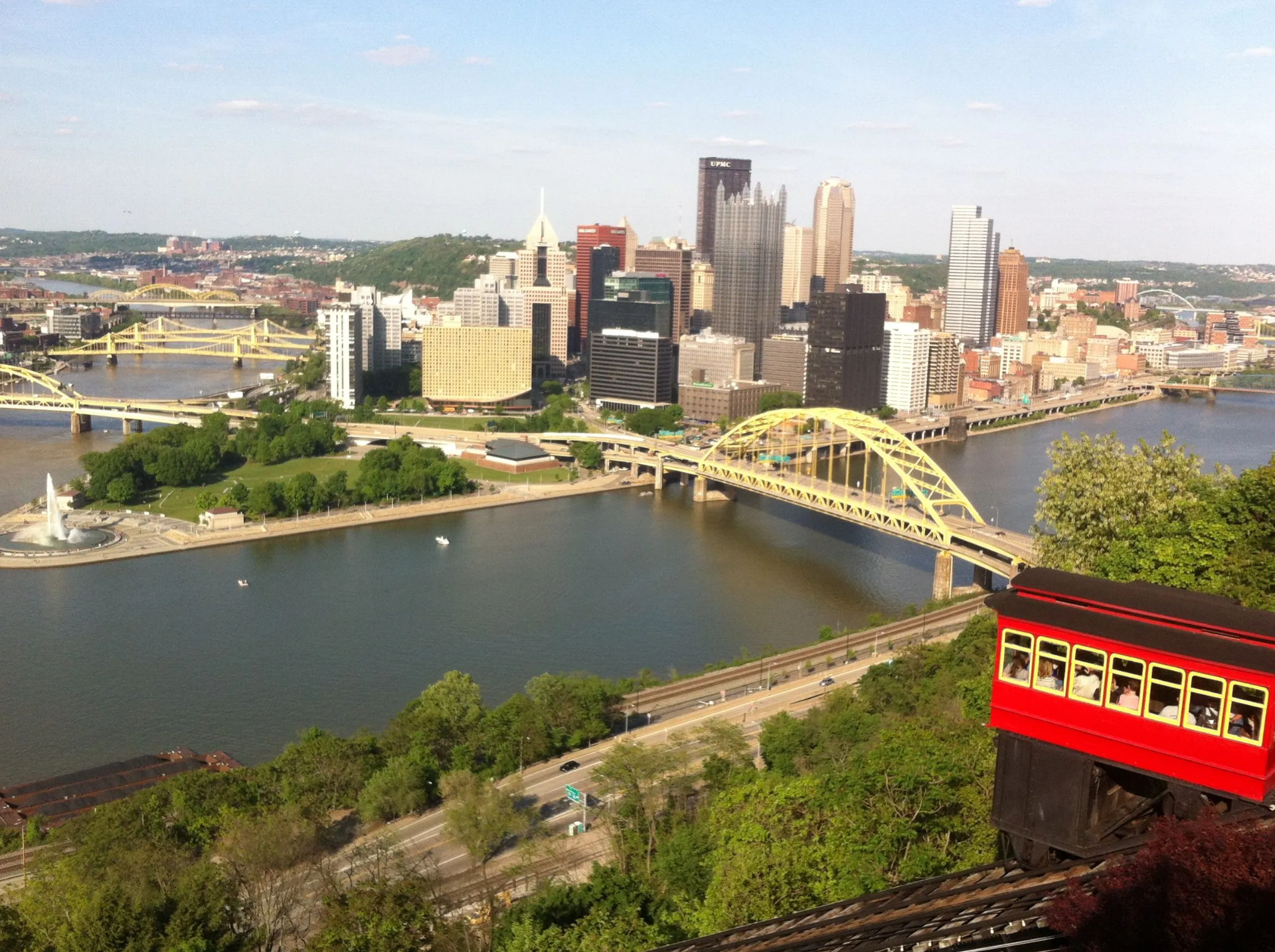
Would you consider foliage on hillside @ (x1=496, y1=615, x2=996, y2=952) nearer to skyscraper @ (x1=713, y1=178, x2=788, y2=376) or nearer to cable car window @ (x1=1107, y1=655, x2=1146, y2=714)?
cable car window @ (x1=1107, y1=655, x2=1146, y2=714)

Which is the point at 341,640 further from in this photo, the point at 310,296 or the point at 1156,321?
the point at 1156,321

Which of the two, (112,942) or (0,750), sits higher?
(112,942)

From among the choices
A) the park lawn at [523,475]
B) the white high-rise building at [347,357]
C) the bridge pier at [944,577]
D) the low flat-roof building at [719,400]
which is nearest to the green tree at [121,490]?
the park lawn at [523,475]

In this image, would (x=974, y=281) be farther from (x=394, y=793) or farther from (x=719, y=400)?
(x=394, y=793)

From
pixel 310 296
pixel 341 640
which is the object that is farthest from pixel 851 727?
pixel 310 296

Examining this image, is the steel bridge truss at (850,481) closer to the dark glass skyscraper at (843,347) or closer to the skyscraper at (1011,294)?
the dark glass skyscraper at (843,347)

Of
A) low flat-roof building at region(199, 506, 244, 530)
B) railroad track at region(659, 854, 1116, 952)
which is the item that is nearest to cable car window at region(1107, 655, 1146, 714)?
railroad track at region(659, 854, 1116, 952)
